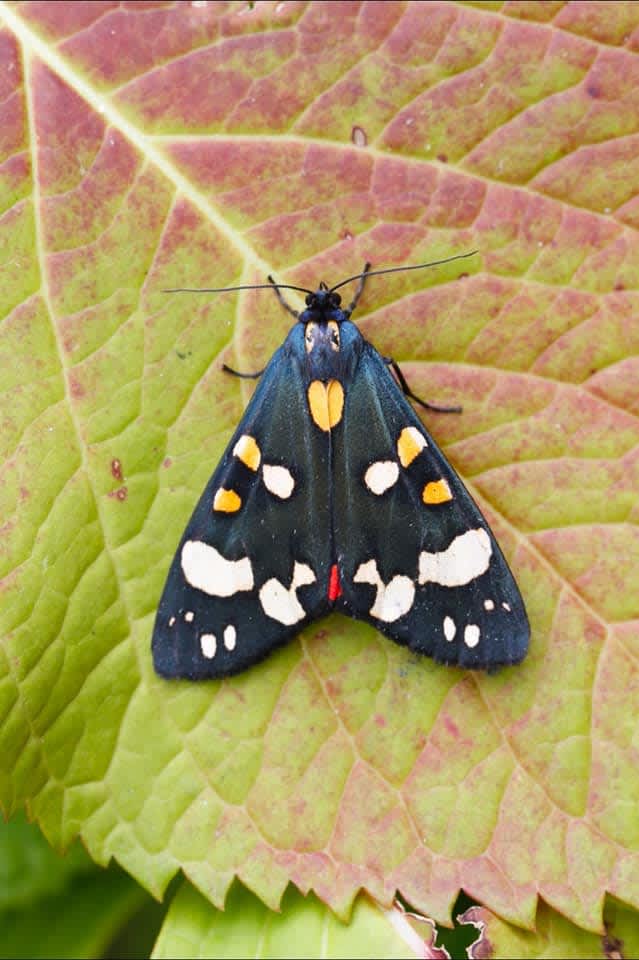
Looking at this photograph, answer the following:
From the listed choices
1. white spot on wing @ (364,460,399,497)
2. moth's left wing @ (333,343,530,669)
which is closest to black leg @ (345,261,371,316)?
moth's left wing @ (333,343,530,669)

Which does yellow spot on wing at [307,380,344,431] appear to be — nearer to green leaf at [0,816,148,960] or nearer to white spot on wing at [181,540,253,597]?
white spot on wing at [181,540,253,597]

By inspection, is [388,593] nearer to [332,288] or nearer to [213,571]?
[213,571]

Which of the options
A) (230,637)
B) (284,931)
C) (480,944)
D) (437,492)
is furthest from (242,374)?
(480,944)

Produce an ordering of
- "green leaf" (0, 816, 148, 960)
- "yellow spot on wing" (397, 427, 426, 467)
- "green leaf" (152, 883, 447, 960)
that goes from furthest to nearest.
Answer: "green leaf" (0, 816, 148, 960) → "yellow spot on wing" (397, 427, 426, 467) → "green leaf" (152, 883, 447, 960)

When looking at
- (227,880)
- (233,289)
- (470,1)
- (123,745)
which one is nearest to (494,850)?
(227,880)

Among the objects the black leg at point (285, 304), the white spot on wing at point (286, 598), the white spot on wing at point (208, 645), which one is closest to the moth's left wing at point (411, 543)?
the white spot on wing at point (286, 598)

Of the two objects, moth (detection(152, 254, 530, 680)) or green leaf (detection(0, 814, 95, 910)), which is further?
green leaf (detection(0, 814, 95, 910))

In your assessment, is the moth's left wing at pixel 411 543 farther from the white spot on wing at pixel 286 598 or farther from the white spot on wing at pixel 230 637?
the white spot on wing at pixel 230 637

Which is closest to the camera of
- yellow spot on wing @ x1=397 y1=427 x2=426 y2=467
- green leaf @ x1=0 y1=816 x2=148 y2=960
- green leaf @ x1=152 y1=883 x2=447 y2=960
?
green leaf @ x1=152 y1=883 x2=447 y2=960
